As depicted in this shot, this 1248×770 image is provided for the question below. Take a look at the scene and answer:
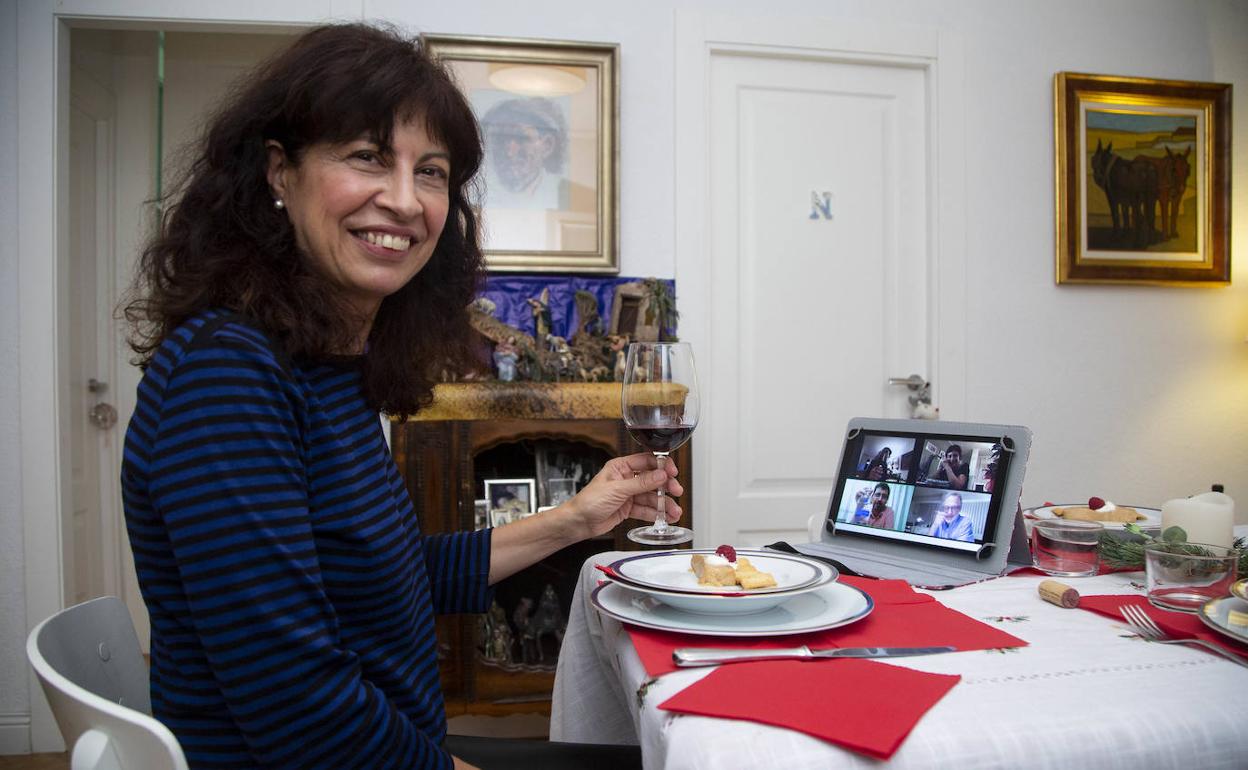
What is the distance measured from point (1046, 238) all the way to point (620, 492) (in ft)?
8.87

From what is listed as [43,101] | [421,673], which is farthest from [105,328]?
[421,673]

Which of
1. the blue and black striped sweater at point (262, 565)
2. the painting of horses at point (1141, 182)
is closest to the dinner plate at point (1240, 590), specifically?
the blue and black striped sweater at point (262, 565)

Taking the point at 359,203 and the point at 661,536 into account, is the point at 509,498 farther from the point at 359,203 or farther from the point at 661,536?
the point at 359,203

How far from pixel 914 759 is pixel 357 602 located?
22.8 inches

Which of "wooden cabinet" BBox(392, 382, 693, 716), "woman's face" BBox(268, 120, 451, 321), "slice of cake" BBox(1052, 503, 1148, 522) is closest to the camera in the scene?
"woman's face" BBox(268, 120, 451, 321)

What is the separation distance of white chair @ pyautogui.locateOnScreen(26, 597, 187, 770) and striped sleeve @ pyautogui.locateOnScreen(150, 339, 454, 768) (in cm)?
7

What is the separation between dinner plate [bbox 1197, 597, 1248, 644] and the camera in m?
0.74

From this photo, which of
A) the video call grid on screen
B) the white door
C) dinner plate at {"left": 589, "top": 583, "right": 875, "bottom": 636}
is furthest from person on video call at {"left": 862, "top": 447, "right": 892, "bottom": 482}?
the white door

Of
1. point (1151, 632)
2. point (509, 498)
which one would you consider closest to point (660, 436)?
point (1151, 632)

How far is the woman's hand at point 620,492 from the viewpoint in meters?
1.11

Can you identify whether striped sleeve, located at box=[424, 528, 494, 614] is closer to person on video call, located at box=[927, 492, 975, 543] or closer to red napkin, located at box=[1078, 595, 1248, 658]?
person on video call, located at box=[927, 492, 975, 543]

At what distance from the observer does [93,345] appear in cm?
337

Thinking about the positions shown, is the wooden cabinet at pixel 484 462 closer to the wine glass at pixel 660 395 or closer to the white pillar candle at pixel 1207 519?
the wine glass at pixel 660 395

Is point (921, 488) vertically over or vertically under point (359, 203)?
under
